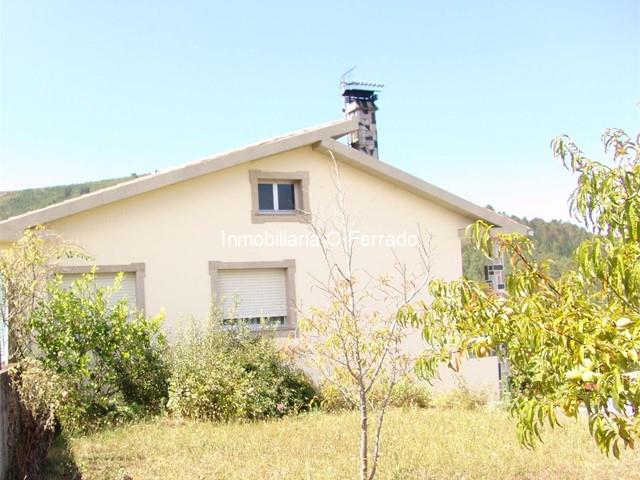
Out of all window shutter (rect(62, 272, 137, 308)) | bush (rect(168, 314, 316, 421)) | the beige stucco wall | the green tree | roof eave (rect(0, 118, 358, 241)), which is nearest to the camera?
the green tree

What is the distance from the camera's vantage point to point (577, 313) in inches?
130

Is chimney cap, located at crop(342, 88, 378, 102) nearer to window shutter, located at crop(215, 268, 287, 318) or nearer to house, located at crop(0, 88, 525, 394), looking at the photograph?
house, located at crop(0, 88, 525, 394)

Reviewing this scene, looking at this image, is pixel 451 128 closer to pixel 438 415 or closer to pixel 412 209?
pixel 412 209

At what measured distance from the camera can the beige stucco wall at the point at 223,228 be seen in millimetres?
11859

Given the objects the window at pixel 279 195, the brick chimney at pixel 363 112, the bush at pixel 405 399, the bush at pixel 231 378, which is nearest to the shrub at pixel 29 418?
the bush at pixel 231 378

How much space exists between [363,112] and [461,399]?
7.96 meters

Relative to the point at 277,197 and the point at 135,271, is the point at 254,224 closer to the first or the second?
the point at 277,197

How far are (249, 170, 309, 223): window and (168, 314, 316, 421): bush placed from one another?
2.44 m

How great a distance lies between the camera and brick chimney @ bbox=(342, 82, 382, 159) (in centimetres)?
1662

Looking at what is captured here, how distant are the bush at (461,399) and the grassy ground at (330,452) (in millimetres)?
1850

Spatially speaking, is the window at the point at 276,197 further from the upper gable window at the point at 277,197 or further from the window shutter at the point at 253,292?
the window shutter at the point at 253,292

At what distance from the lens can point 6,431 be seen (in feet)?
21.3

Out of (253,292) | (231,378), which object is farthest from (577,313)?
(253,292)

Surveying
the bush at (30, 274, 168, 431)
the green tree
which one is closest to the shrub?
the bush at (30, 274, 168, 431)
